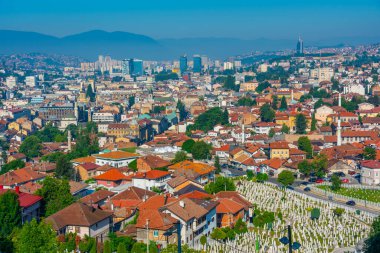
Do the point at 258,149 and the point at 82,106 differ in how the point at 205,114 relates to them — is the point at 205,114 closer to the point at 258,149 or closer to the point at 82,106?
the point at 258,149

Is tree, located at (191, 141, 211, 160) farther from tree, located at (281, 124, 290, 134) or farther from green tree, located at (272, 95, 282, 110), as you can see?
green tree, located at (272, 95, 282, 110)

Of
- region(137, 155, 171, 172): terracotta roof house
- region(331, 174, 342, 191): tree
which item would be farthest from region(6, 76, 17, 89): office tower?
region(331, 174, 342, 191): tree

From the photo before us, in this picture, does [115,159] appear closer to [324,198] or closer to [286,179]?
[286,179]

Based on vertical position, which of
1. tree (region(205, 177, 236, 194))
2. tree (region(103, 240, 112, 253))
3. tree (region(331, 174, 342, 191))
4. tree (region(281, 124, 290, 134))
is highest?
tree (region(103, 240, 112, 253))

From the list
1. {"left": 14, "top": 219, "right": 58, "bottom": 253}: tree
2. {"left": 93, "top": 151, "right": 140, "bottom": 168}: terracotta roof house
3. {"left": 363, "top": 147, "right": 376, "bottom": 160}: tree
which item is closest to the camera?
{"left": 14, "top": 219, "right": 58, "bottom": 253}: tree

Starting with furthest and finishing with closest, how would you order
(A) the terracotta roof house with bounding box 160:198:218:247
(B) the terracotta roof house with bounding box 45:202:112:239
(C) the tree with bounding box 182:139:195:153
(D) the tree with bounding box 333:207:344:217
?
1. (C) the tree with bounding box 182:139:195:153
2. (D) the tree with bounding box 333:207:344:217
3. (A) the terracotta roof house with bounding box 160:198:218:247
4. (B) the terracotta roof house with bounding box 45:202:112:239

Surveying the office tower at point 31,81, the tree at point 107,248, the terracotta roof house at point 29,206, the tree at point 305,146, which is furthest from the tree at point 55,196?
the office tower at point 31,81

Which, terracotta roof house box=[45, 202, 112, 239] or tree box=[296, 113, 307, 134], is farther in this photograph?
tree box=[296, 113, 307, 134]

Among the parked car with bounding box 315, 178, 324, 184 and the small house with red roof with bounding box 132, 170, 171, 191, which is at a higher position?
the small house with red roof with bounding box 132, 170, 171, 191

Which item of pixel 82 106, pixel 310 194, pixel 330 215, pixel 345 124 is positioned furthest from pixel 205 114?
pixel 330 215
